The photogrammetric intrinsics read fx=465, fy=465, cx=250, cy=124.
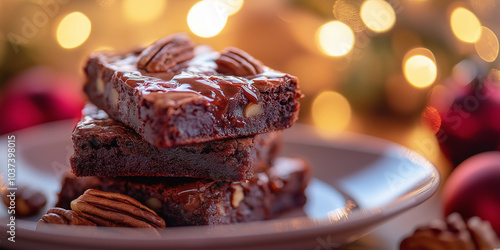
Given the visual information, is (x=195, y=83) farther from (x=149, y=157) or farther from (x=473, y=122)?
(x=473, y=122)

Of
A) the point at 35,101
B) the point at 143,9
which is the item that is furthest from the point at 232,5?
the point at 35,101

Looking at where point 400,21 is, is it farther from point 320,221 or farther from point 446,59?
point 320,221

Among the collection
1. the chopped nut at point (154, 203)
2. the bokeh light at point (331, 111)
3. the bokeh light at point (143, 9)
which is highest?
the bokeh light at point (143, 9)

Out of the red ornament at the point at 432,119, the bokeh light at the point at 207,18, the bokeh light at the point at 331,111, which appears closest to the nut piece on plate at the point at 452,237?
the red ornament at the point at 432,119

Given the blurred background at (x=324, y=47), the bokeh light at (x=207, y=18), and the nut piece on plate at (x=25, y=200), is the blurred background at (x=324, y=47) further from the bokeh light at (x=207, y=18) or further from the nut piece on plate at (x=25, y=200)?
the nut piece on plate at (x=25, y=200)

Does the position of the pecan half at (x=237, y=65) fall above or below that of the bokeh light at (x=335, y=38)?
above

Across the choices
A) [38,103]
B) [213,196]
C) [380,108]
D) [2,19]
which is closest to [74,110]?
[38,103]
